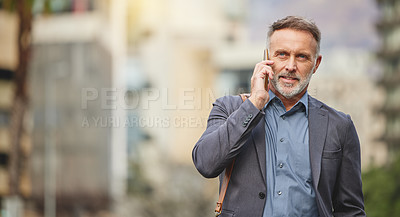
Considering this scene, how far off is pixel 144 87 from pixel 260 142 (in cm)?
5262

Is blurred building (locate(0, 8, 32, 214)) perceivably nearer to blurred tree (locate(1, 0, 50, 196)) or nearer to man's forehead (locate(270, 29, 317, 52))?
blurred tree (locate(1, 0, 50, 196))

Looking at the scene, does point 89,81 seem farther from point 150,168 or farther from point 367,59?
point 367,59

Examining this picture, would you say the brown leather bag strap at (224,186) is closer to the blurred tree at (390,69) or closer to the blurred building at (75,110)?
the blurred tree at (390,69)

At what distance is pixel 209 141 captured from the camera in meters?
2.76

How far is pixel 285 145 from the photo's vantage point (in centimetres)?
284

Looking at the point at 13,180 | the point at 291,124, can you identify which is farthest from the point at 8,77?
the point at 291,124

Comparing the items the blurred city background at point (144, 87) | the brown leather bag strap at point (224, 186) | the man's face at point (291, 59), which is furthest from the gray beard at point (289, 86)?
the blurred city background at point (144, 87)

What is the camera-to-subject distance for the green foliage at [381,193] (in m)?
33.1

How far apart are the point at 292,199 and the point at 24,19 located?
20.0 meters

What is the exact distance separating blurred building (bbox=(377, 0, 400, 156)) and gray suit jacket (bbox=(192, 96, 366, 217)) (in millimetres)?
48392

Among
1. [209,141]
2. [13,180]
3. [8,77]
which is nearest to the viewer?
[209,141]

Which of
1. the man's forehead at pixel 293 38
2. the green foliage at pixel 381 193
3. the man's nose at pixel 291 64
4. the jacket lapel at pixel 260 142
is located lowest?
the green foliage at pixel 381 193

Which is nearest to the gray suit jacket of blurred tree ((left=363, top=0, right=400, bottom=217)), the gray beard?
the gray beard

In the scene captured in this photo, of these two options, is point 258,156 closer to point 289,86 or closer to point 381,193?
point 289,86
